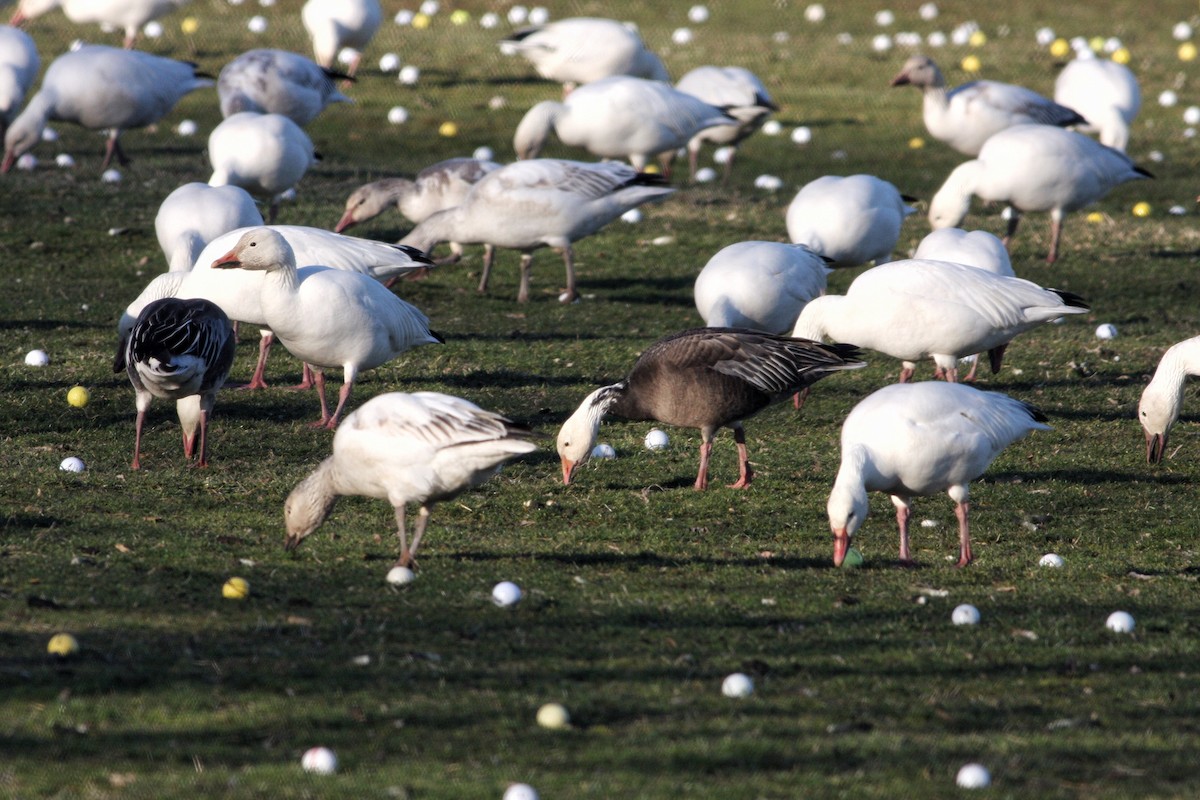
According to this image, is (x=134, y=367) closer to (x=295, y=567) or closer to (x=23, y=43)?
(x=295, y=567)

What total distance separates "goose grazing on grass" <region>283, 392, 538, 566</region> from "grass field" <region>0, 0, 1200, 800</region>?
0.99ft

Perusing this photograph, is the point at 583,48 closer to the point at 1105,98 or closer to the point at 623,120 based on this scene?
the point at 623,120

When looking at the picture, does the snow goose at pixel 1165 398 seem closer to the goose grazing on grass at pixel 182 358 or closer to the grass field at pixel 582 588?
the grass field at pixel 582 588

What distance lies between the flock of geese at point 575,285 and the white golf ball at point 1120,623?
1.16 meters

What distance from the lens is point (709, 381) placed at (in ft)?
28.8

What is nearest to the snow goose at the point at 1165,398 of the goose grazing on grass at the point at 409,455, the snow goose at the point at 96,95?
the goose grazing on grass at the point at 409,455

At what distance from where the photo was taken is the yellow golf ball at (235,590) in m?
6.44

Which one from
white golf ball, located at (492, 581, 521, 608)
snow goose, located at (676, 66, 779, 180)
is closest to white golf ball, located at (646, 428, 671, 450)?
white golf ball, located at (492, 581, 521, 608)

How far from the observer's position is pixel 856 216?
12039mm

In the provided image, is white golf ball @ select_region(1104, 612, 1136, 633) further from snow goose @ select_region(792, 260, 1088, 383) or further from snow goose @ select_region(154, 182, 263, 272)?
snow goose @ select_region(154, 182, 263, 272)

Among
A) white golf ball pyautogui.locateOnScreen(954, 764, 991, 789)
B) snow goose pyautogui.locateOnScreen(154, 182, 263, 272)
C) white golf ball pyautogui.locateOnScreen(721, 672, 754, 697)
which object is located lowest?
snow goose pyautogui.locateOnScreen(154, 182, 263, 272)

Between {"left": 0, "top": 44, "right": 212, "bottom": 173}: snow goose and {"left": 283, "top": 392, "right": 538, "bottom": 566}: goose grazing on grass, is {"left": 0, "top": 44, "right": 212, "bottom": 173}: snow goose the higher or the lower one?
the lower one

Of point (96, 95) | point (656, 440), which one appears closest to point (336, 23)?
point (96, 95)

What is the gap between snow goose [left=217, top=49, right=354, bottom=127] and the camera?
1727cm
